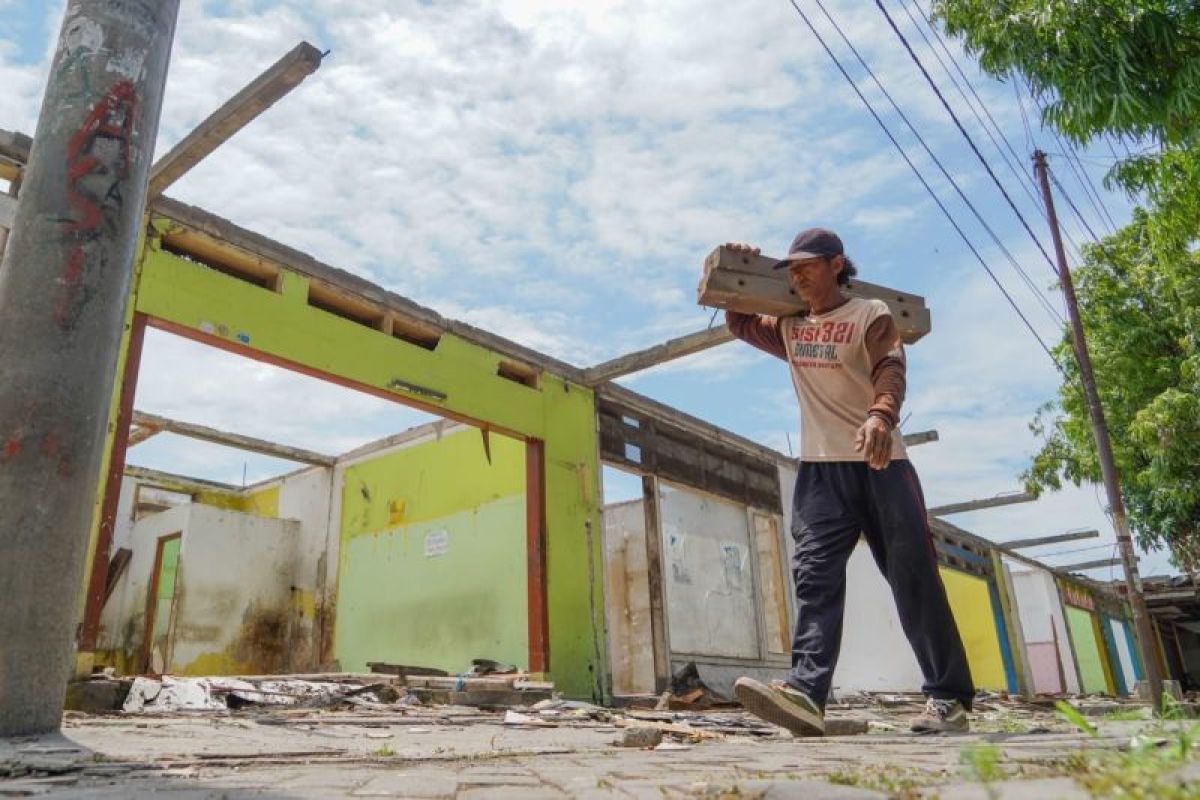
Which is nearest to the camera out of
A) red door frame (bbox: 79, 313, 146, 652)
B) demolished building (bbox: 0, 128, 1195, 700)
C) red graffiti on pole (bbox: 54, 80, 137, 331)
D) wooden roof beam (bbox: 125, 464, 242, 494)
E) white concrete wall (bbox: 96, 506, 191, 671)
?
red graffiti on pole (bbox: 54, 80, 137, 331)

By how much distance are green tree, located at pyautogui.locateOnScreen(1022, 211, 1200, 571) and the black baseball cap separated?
39.9 ft

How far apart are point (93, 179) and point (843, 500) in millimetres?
2849

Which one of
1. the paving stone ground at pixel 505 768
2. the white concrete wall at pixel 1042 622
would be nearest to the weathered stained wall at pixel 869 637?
the white concrete wall at pixel 1042 622

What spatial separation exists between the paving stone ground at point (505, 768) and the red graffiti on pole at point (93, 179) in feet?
4.00

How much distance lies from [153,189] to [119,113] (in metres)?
4.07

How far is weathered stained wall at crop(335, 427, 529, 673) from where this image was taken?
1022cm

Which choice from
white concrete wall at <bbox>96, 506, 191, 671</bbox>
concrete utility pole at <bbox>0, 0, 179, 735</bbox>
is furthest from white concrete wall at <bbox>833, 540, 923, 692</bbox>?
concrete utility pole at <bbox>0, 0, 179, 735</bbox>

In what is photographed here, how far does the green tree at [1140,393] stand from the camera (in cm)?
1341

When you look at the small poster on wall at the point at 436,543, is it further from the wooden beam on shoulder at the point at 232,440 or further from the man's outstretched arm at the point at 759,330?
the man's outstretched arm at the point at 759,330

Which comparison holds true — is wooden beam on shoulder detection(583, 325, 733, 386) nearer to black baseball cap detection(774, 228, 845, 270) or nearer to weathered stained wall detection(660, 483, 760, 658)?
weathered stained wall detection(660, 483, 760, 658)

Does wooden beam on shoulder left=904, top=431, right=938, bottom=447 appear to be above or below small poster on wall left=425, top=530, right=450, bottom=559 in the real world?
above

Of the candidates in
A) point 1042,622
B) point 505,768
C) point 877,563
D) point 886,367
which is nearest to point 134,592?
point 877,563

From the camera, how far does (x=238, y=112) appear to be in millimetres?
5328

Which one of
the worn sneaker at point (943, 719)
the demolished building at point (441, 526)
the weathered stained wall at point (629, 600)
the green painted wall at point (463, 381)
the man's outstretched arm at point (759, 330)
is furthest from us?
the weathered stained wall at point (629, 600)
